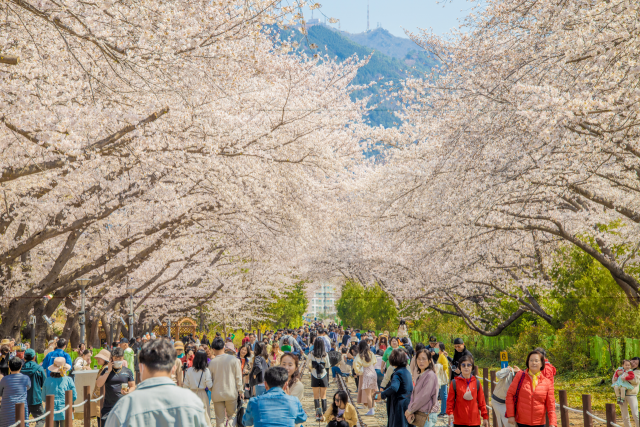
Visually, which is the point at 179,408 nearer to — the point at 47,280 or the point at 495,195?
the point at 495,195

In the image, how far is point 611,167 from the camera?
13453mm

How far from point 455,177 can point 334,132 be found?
7.25 m

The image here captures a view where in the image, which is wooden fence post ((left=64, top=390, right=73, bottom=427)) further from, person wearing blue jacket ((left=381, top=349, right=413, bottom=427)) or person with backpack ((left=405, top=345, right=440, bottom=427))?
person with backpack ((left=405, top=345, right=440, bottom=427))

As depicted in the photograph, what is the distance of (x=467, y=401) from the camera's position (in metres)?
7.62

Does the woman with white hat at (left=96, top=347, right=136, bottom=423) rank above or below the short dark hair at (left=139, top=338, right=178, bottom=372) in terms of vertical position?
below

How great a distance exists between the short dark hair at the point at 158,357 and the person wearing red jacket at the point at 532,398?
4.95 metres

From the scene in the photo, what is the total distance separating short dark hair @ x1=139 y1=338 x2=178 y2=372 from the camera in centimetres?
354

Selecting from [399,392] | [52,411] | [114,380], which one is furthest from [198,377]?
[399,392]

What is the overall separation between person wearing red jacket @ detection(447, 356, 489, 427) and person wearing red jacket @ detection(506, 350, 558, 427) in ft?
1.36

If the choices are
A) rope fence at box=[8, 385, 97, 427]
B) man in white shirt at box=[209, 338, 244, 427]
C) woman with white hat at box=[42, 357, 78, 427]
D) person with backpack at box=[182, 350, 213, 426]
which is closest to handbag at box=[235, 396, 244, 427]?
man in white shirt at box=[209, 338, 244, 427]

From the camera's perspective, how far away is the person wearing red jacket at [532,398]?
707 cm

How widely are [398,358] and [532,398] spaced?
1.73 meters

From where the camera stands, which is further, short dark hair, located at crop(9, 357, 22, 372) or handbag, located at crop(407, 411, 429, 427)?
short dark hair, located at crop(9, 357, 22, 372)

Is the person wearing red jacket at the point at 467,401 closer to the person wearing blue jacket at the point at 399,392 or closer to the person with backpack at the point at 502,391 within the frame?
the person wearing blue jacket at the point at 399,392
